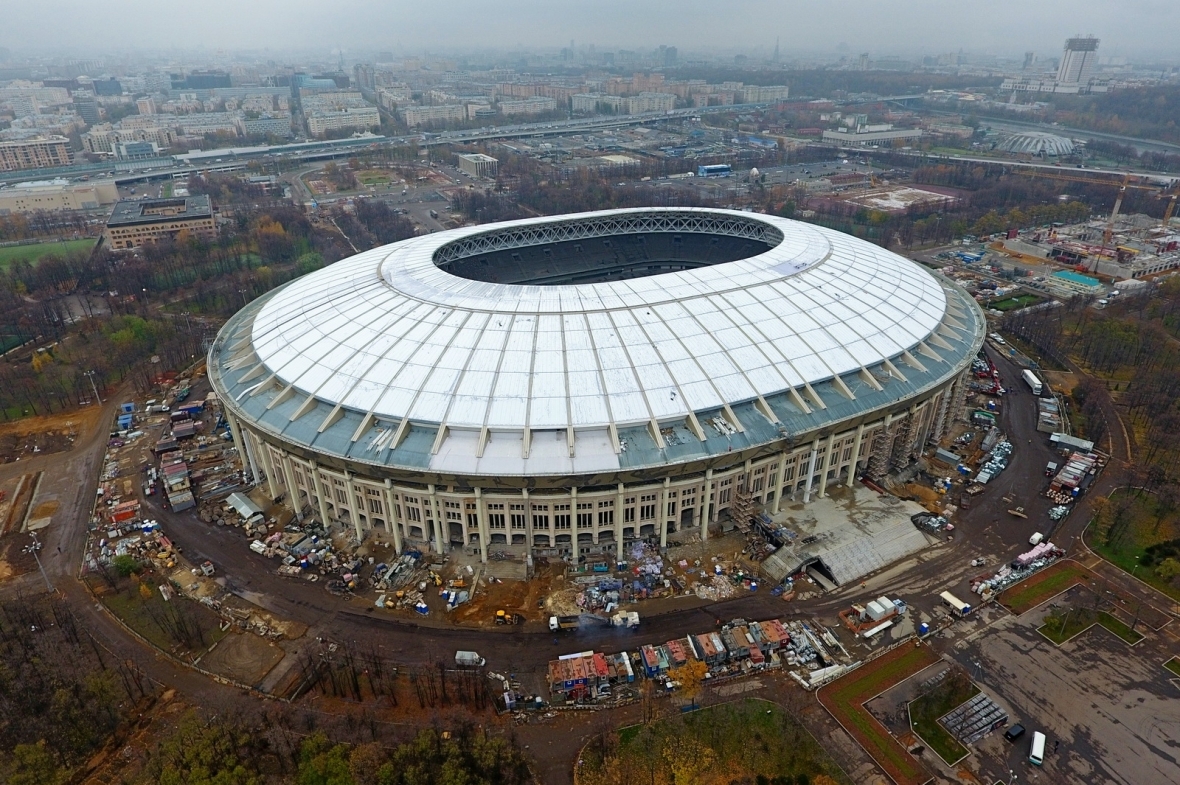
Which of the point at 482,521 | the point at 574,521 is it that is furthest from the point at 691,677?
the point at 482,521

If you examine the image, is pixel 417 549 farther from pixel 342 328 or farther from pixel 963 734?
pixel 963 734

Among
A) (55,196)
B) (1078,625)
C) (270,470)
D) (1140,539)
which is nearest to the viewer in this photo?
(1078,625)

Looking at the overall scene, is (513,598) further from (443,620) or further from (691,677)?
(691,677)

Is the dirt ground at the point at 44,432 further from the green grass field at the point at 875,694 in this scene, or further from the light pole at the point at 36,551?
the green grass field at the point at 875,694

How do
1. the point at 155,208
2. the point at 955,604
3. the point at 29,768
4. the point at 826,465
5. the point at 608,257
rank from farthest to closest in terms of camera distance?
the point at 155,208, the point at 608,257, the point at 826,465, the point at 955,604, the point at 29,768

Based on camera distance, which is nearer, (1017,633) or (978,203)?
(1017,633)

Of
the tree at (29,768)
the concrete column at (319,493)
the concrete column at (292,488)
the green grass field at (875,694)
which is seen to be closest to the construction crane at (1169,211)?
the green grass field at (875,694)

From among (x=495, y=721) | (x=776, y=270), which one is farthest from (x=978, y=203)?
(x=495, y=721)
